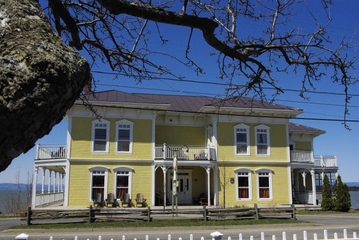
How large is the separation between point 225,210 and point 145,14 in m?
15.4

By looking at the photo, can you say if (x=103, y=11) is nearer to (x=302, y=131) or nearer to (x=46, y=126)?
(x=46, y=126)

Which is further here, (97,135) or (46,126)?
(97,135)

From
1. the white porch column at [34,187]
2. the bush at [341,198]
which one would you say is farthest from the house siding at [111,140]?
the bush at [341,198]

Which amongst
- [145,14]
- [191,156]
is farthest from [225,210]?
[145,14]

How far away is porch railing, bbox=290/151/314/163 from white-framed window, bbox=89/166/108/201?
14.7m

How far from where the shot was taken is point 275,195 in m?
28.0

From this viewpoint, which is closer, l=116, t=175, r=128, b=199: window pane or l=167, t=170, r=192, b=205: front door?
l=116, t=175, r=128, b=199: window pane

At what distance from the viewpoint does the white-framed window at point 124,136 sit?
26.3m

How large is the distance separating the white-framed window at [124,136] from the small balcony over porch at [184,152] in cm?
206

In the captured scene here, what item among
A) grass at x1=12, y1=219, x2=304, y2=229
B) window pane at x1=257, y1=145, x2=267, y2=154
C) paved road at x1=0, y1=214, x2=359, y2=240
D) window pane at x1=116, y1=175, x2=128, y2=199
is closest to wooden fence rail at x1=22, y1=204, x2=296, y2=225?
grass at x1=12, y1=219, x2=304, y2=229

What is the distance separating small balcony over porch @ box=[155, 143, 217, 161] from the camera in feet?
87.1

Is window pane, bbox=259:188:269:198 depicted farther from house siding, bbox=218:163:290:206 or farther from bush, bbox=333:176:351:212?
bush, bbox=333:176:351:212

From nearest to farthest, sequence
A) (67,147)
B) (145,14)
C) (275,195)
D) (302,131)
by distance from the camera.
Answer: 1. (145,14)
2. (67,147)
3. (275,195)
4. (302,131)

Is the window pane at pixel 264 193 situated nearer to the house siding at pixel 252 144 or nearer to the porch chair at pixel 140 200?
the house siding at pixel 252 144
